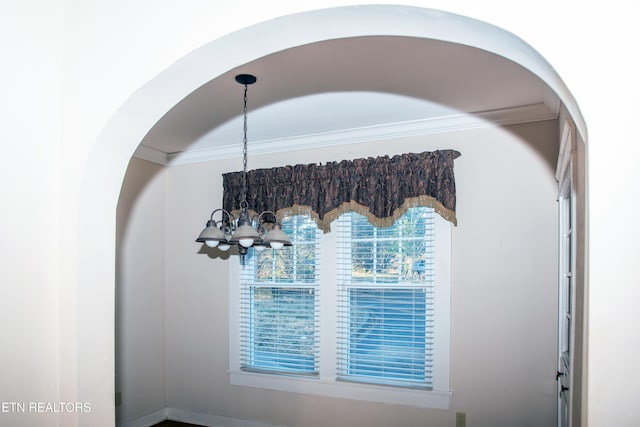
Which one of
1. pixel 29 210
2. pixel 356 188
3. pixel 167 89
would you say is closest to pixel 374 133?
pixel 356 188

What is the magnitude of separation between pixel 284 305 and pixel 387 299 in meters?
1.02

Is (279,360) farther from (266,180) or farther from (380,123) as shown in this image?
(380,123)

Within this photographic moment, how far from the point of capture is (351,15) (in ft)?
4.74

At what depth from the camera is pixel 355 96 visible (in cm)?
358

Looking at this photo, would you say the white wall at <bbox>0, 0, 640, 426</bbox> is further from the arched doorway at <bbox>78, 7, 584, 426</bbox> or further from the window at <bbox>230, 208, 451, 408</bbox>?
the window at <bbox>230, 208, 451, 408</bbox>

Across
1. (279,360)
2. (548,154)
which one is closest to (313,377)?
(279,360)

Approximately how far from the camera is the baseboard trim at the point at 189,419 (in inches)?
186

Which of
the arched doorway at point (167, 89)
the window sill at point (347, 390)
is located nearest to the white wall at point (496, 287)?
the window sill at point (347, 390)

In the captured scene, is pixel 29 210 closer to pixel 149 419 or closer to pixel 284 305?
pixel 284 305

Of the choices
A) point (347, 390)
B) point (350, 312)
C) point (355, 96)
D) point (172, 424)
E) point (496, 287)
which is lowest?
point (172, 424)

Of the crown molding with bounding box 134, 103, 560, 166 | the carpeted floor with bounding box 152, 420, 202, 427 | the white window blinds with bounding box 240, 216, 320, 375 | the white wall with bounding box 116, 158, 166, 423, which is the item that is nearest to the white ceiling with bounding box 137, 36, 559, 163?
the crown molding with bounding box 134, 103, 560, 166

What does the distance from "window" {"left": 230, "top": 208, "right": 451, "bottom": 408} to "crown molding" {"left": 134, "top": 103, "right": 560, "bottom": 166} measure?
0.68 meters

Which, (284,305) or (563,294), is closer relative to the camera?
(563,294)

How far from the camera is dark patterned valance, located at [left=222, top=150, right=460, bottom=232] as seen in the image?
4.02 meters
